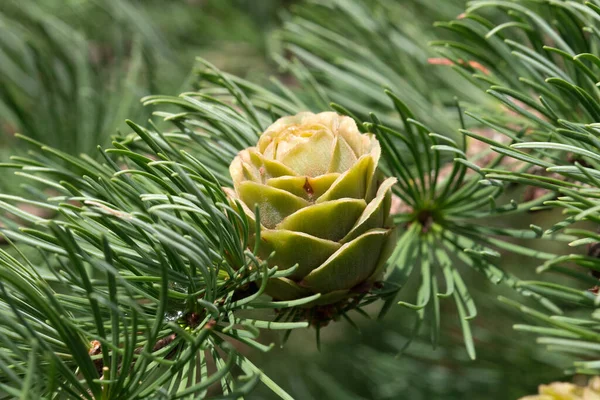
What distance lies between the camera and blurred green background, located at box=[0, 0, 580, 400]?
0.77 meters

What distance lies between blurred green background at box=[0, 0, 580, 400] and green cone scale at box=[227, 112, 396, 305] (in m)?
0.26

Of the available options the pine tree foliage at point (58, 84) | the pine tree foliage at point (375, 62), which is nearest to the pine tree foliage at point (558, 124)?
the pine tree foliage at point (375, 62)

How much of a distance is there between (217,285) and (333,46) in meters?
0.38

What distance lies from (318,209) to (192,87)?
38 centimetres

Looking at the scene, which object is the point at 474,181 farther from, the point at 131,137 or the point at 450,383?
the point at 450,383

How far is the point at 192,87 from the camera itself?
29.0 inches

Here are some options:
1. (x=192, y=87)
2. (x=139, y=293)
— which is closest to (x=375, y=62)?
(x=192, y=87)

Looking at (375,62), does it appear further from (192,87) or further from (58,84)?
(58,84)

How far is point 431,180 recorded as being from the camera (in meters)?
0.54

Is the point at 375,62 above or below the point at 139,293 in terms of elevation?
above

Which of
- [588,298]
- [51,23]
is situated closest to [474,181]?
[588,298]

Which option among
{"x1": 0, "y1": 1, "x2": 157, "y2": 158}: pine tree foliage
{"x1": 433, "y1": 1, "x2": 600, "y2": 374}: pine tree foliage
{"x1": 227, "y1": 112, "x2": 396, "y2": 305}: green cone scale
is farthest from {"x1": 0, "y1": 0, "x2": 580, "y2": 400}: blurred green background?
{"x1": 227, "y1": 112, "x2": 396, "y2": 305}: green cone scale

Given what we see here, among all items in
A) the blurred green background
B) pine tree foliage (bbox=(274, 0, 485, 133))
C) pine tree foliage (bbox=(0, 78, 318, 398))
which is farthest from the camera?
the blurred green background

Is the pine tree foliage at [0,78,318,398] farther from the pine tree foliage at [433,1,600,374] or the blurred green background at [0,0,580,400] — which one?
the blurred green background at [0,0,580,400]
